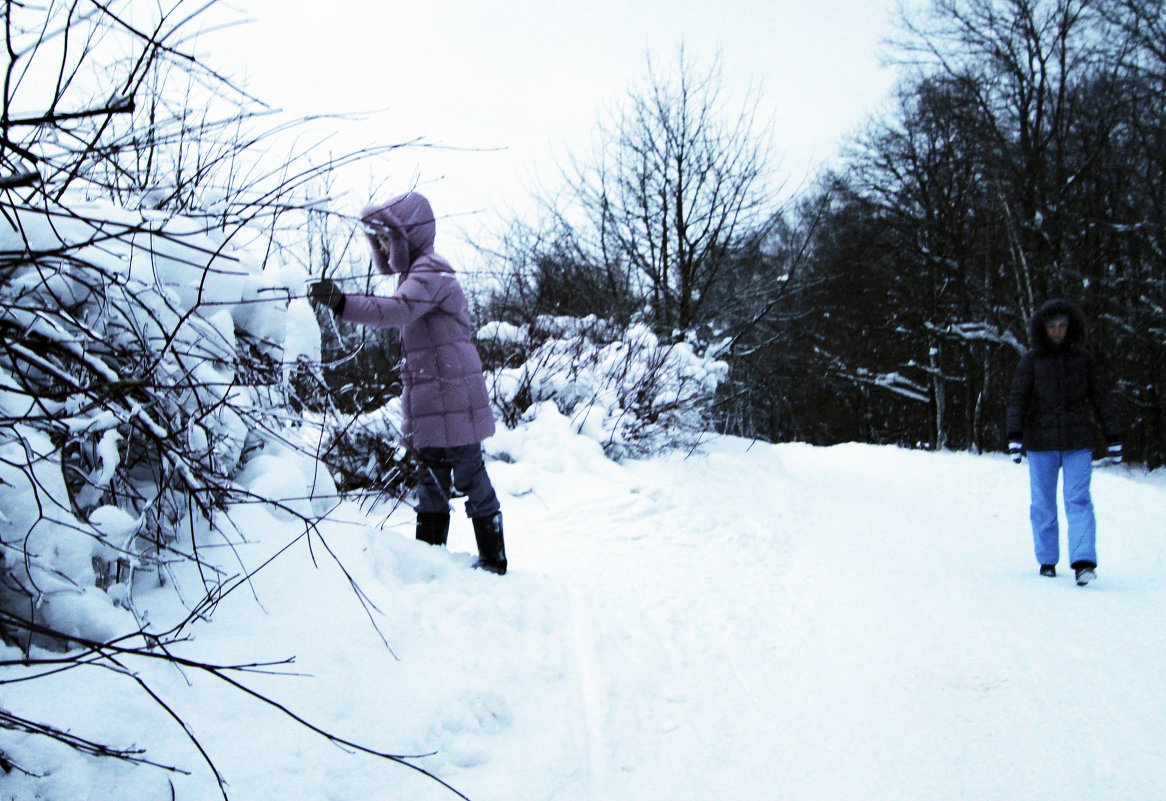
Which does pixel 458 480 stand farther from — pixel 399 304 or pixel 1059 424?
pixel 1059 424

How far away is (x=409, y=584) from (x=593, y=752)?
114cm

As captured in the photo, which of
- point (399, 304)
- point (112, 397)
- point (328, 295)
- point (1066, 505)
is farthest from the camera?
point (1066, 505)

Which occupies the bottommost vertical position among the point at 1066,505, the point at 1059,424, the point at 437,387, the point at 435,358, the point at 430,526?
the point at 1066,505

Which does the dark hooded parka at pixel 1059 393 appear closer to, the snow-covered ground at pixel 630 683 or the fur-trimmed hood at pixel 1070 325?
the fur-trimmed hood at pixel 1070 325

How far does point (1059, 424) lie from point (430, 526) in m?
4.29

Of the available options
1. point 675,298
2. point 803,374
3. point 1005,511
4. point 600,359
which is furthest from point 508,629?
point 803,374

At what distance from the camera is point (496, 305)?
9.22m

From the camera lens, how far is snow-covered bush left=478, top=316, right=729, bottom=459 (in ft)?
26.0

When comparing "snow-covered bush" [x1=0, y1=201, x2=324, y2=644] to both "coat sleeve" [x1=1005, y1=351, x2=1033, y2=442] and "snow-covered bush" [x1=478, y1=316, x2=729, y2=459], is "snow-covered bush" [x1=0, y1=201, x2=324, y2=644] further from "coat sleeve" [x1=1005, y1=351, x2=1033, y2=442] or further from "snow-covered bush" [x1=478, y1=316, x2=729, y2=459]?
"snow-covered bush" [x1=478, y1=316, x2=729, y2=459]

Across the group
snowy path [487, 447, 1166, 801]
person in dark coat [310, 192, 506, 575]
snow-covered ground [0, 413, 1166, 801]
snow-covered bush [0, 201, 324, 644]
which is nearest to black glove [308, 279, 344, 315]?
snow-covered bush [0, 201, 324, 644]

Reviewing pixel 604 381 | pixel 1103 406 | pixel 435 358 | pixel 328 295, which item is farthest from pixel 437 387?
pixel 604 381

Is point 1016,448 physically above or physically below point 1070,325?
below

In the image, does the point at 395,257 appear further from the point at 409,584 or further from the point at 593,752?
the point at 593,752

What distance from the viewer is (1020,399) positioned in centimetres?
552
